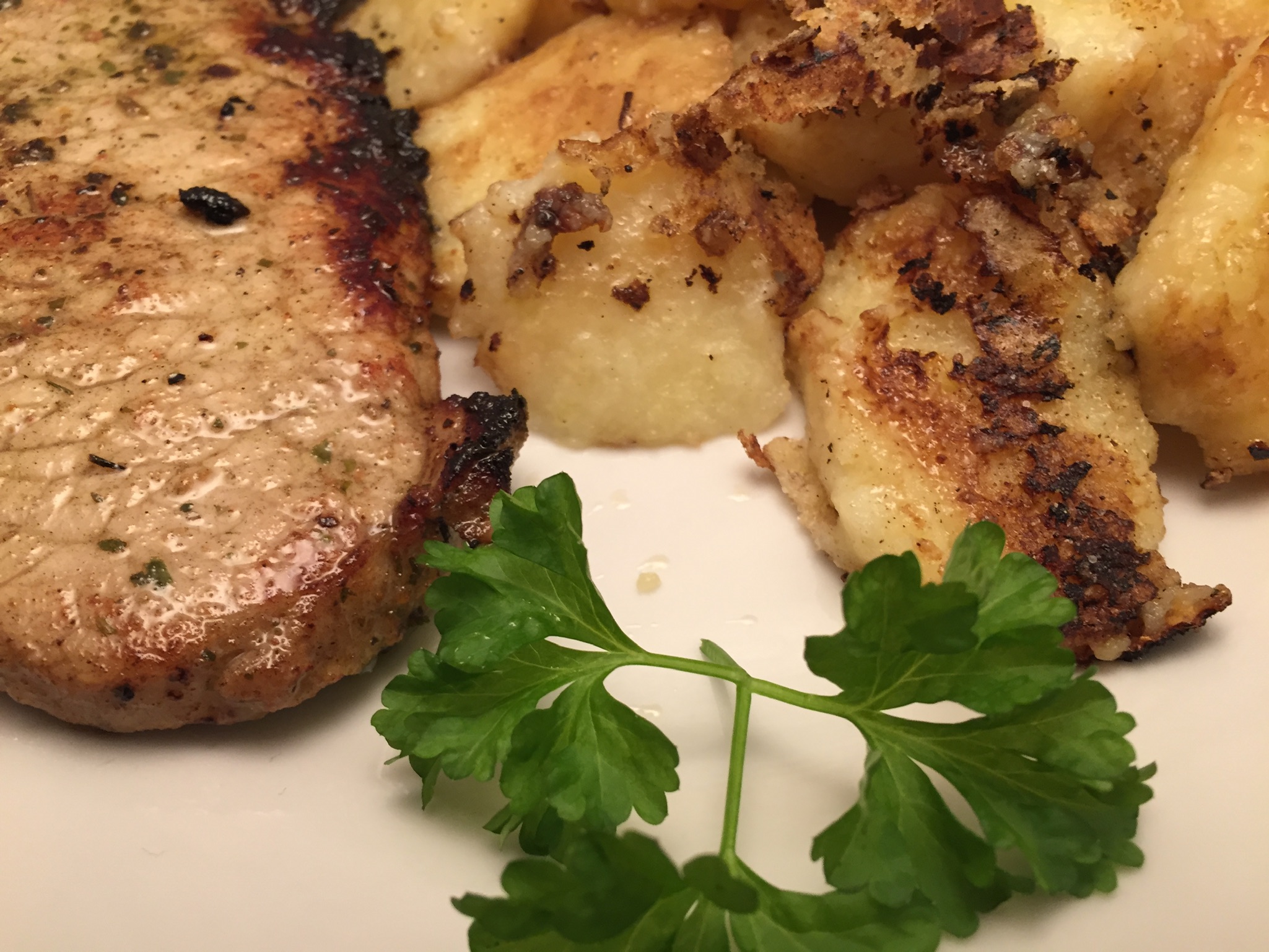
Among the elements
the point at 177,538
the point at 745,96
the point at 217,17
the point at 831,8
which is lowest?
the point at 177,538

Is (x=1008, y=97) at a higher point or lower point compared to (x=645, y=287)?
higher

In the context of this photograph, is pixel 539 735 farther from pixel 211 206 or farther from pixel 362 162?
pixel 362 162

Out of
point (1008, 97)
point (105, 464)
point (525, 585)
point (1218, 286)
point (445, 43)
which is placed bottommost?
point (105, 464)

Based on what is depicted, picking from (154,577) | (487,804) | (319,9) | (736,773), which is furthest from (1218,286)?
(319,9)

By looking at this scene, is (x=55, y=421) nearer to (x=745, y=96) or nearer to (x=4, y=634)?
(x=4, y=634)

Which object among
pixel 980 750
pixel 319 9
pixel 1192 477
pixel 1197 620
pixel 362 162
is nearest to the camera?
pixel 980 750

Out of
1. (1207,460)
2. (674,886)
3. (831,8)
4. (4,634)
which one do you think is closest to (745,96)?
(831,8)

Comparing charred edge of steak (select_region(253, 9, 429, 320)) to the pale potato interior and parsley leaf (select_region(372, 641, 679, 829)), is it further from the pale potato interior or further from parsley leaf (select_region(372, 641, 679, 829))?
parsley leaf (select_region(372, 641, 679, 829))

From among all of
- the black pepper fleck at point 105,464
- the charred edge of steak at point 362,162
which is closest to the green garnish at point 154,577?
the black pepper fleck at point 105,464
